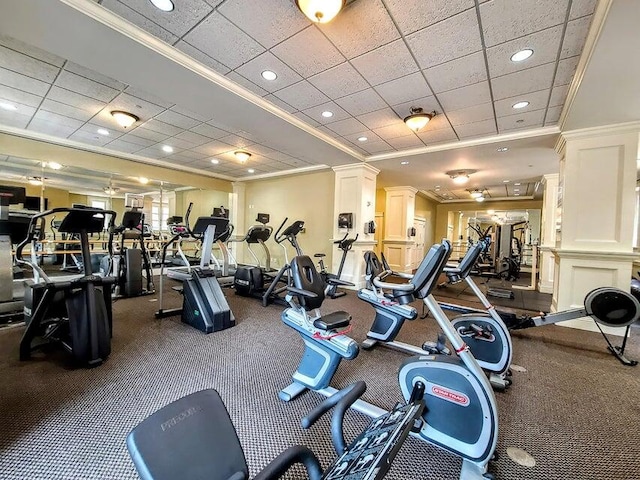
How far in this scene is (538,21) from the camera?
2182 millimetres

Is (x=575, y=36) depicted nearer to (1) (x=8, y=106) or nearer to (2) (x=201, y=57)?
(2) (x=201, y=57)

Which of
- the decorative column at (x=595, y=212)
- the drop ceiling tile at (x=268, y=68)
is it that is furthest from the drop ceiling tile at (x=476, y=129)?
the drop ceiling tile at (x=268, y=68)

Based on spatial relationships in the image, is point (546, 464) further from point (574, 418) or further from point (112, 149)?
point (112, 149)

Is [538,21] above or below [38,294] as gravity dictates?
above

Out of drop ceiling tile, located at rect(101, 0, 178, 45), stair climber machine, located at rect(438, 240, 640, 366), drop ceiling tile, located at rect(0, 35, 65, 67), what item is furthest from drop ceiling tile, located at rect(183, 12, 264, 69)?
stair climber machine, located at rect(438, 240, 640, 366)

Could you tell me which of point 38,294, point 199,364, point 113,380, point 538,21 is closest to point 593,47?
point 538,21

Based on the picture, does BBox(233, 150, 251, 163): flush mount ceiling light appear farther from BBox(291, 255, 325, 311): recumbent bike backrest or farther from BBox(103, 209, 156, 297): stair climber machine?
BBox(291, 255, 325, 311): recumbent bike backrest

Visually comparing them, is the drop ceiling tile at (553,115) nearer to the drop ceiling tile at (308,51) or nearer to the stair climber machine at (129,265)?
the drop ceiling tile at (308,51)

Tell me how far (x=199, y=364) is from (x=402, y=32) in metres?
3.54

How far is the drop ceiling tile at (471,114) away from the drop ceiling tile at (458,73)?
0.67m

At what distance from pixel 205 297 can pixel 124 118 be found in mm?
3180

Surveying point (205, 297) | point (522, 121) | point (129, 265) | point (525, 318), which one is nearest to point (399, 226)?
point (522, 121)

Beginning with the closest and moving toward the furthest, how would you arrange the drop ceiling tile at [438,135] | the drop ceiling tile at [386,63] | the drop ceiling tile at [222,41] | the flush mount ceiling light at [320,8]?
1. the flush mount ceiling light at [320,8]
2. the drop ceiling tile at [222,41]
3. the drop ceiling tile at [386,63]
4. the drop ceiling tile at [438,135]

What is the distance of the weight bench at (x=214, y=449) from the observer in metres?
0.71
